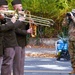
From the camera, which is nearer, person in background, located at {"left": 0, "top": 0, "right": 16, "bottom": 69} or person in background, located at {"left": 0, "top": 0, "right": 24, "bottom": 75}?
person in background, located at {"left": 0, "top": 0, "right": 16, "bottom": 69}

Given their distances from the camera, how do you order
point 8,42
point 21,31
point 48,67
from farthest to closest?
point 48,67 → point 21,31 → point 8,42

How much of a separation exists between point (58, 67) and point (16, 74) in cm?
408

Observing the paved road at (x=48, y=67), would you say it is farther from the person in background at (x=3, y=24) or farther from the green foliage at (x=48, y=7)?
the green foliage at (x=48, y=7)

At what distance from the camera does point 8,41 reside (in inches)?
364

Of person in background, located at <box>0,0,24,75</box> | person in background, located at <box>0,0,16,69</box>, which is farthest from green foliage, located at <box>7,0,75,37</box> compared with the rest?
person in background, located at <box>0,0,16,69</box>

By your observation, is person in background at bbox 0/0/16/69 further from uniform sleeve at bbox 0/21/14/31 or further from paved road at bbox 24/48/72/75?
paved road at bbox 24/48/72/75

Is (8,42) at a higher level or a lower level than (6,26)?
lower

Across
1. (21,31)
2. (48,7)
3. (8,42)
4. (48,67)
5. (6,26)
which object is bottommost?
(48,67)

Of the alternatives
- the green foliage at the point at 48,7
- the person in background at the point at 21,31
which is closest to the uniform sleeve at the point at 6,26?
the person in background at the point at 21,31

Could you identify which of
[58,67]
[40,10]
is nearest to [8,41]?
[58,67]

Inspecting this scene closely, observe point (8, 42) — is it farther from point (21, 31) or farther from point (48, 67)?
point (48, 67)

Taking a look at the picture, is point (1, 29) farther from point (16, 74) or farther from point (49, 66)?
point (49, 66)

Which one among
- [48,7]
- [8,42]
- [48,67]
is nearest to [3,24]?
[8,42]

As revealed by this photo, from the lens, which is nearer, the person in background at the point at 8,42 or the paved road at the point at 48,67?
the person in background at the point at 8,42
